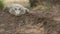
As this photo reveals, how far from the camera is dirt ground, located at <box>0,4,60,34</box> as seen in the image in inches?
225

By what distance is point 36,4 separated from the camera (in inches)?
308

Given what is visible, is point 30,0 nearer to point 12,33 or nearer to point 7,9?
point 7,9

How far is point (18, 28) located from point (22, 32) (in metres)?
0.23

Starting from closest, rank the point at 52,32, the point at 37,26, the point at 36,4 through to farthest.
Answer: the point at 52,32, the point at 37,26, the point at 36,4

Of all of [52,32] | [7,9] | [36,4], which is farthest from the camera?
[36,4]

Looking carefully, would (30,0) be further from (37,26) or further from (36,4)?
(37,26)

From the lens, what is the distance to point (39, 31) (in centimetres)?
575

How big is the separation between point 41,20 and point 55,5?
1663mm

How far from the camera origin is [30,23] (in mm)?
6152

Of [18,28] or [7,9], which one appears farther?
[7,9]

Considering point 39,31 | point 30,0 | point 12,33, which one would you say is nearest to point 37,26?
point 39,31

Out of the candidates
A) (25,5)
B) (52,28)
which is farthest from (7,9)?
(52,28)

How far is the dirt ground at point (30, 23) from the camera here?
18.8ft

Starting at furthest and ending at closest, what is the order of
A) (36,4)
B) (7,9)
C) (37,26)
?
(36,4)
(7,9)
(37,26)
